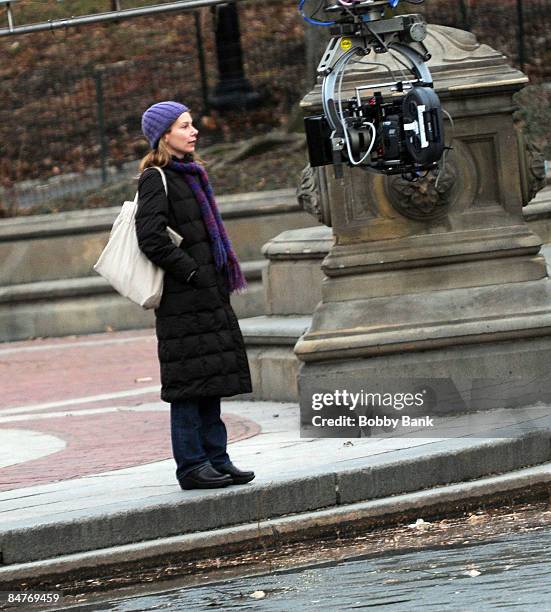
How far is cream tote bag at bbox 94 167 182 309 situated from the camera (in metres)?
7.54

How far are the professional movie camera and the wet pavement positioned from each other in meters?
2.30

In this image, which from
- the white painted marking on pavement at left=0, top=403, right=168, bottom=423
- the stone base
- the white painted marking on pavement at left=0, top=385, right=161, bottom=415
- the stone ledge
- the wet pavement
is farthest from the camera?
the stone ledge

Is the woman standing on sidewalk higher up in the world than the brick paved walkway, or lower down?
higher up

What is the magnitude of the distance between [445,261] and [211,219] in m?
2.10

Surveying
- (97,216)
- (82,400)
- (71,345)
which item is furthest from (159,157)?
(97,216)

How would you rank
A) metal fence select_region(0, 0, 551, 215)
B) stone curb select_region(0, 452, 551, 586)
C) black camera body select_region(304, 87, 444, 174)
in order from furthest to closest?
metal fence select_region(0, 0, 551, 215) → black camera body select_region(304, 87, 444, 174) → stone curb select_region(0, 452, 551, 586)

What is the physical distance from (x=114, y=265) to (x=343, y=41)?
1.86 meters

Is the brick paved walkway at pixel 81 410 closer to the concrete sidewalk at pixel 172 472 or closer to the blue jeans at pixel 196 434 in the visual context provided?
the concrete sidewalk at pixel 172 472

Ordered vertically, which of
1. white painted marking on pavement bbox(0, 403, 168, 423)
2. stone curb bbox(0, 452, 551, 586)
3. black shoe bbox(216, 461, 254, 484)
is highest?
black shoe bbox(216, 461, 254, 484)

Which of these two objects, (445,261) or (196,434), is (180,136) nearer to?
A: (196,434)

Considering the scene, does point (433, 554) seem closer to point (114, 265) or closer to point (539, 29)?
point (114, 265)

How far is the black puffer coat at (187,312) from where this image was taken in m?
7.55

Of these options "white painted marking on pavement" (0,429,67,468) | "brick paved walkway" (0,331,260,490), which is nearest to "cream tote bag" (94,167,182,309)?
"brick paved walkway" (0,331,260,490)

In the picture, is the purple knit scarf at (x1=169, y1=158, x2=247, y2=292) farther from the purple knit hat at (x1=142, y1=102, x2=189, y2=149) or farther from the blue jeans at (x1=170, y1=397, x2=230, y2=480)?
the blue jeans at (x1=170, y1=397, x2=230, y2=480)
